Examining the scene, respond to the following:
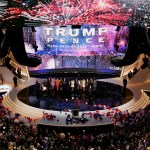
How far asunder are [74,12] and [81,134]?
431 inches

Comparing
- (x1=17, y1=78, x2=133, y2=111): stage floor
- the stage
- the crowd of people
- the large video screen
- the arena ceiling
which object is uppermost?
the arena ceiling

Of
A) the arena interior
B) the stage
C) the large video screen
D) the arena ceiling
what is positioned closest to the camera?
the arena interior

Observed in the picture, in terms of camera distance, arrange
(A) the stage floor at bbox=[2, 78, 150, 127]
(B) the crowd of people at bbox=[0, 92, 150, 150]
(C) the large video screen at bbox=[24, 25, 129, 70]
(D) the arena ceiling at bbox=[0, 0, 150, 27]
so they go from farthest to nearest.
→ (C) the large video screen at bbox=[24, 25, 129, 70] < (D) the arena ceiling at bbox=[0, 0, 150, 27] < (A) the stage floor at bbox=[2, 78, 150, 127] < (B) the crowd of people at bbox=[0, 92, 150, 150]

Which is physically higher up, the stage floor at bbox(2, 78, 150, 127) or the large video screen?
the large video screen

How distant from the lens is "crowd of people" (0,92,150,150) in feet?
65.4

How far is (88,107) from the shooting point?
26.9 metres

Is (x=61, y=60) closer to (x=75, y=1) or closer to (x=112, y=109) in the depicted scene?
(x=75, y=1)

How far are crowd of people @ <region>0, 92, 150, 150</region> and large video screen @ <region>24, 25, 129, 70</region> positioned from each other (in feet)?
46.1

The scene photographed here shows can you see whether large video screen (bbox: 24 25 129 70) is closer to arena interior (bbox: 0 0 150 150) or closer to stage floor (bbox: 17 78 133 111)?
arena interior (bbox: 0 0 150 150)

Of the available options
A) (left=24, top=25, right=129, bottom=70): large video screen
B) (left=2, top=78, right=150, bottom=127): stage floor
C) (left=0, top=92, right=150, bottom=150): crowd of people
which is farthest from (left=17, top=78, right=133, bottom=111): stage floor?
(left=24, top=25, right=129, bottom=70): large video screen

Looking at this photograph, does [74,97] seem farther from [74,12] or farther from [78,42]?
[78,42]

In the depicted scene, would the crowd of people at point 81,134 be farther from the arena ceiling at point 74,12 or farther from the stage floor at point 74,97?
the arena ceiling at point 74,12

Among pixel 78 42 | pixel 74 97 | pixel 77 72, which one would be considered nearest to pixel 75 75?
pixel 77 72

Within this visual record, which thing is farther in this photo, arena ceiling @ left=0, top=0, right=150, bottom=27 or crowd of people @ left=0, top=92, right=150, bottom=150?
arena ceiling @ left=0, top=0, right=150, bottom=27
